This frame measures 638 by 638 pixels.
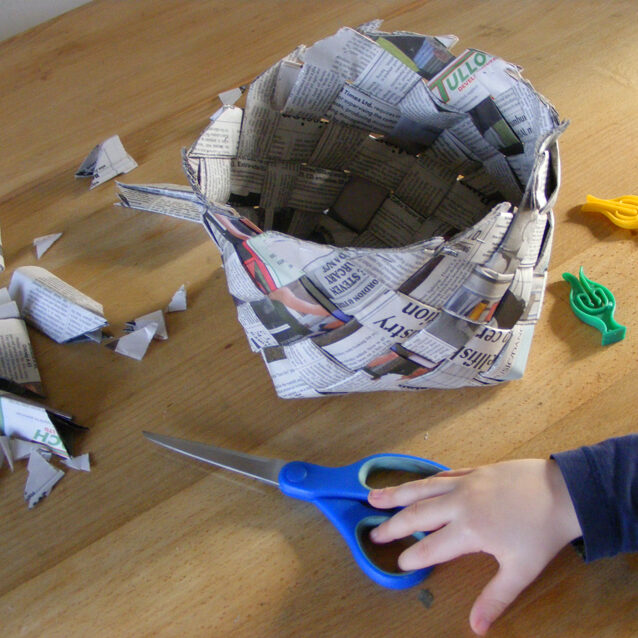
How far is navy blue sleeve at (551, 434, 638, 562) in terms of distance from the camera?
31 cm

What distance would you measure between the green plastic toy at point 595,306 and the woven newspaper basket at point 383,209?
0.05 m

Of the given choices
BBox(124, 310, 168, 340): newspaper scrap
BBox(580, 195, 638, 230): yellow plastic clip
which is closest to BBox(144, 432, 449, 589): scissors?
BBox(124, 310, 168, 340): newspaper scrap

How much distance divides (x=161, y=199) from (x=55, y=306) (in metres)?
0.11

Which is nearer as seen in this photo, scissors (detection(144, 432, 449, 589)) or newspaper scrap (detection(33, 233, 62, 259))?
scissors (detection(144, 432, 449, 589))

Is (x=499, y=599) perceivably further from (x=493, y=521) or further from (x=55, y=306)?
(x=55, y=306)

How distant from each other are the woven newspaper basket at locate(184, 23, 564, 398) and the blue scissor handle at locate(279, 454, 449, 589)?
0.15ft

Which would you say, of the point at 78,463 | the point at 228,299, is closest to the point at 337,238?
the point at 228,299

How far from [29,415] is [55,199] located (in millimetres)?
196

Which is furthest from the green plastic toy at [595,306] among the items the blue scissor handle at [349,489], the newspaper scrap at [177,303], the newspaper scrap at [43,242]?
the newspaper scrap at [43,242]

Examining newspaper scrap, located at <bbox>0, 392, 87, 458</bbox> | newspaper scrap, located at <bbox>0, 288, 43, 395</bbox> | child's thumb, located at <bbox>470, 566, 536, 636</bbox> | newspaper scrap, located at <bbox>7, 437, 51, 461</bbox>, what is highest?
newspaper scrap, located at <bbox>0, 288, 43, 395</bbox>

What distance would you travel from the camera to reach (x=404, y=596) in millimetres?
321

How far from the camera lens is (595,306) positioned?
0.40 meters

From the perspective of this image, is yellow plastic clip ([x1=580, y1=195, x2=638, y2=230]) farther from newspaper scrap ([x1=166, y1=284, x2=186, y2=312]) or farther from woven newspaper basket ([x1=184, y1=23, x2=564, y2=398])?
newspaper scrap ([x1=166, y1=284, x2=186, y2=312])

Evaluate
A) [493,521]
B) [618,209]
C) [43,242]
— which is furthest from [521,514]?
[43,242]
